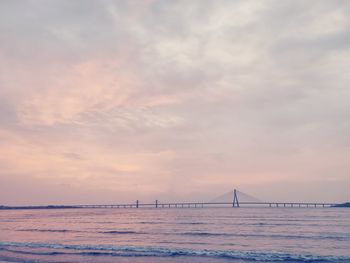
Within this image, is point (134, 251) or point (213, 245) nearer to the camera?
point (134, 251)

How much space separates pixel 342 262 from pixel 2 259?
20.1m

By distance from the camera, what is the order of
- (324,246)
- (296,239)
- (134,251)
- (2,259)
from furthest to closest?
(296,239) < (324,246) < (134,251) < (2,259)

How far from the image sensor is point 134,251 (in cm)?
2620

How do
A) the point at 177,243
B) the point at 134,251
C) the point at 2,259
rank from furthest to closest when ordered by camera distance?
1. the point at 177,243
2. the point at 134,251
3. the point at 2,259

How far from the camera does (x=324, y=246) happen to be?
2872cm

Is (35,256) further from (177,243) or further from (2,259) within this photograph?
(177,243)

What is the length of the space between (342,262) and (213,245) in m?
10.3

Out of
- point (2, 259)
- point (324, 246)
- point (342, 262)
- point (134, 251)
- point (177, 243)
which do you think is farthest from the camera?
point (177, 243)

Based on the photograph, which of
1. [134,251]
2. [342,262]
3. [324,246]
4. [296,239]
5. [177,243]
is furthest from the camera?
[296,239]

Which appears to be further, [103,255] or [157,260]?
[103,255]

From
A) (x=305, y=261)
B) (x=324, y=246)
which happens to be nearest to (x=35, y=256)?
(x=305, y=261)

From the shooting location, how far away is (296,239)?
1308 inches

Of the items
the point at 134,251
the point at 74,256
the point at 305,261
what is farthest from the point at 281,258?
the point at 74,256

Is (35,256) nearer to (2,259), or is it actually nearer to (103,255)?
(2,259)
